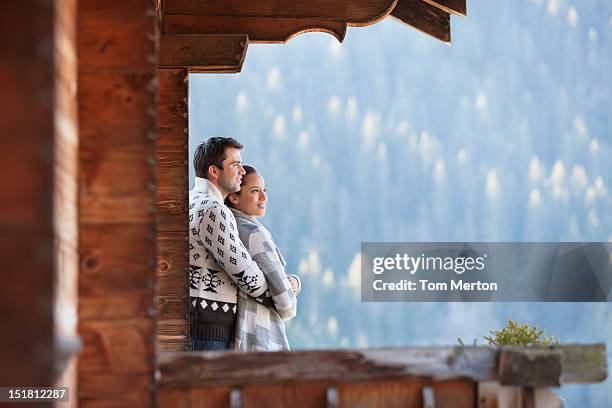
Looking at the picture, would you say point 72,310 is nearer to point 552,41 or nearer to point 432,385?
point 432,385

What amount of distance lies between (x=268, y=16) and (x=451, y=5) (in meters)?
0.83

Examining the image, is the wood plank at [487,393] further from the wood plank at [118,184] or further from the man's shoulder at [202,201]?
the man's shoulder at [202,201]

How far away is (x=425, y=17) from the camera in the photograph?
477cm

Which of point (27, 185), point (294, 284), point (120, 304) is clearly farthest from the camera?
point (294, 284)

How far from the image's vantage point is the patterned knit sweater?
388 centimetres

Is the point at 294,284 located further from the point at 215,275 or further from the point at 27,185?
the point at 27,185

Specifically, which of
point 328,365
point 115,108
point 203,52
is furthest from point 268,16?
point 115,108

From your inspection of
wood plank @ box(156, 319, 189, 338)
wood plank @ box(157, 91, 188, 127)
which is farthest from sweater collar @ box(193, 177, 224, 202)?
wood plank @ box(156, 319, 189, 338)

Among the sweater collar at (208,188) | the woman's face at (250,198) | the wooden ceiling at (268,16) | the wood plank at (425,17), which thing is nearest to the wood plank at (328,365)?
the sweater collar at (208,188)

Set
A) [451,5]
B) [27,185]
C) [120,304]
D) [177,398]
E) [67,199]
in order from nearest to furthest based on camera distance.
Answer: [27,185] < [67,199] < [120,304] < [177,398] < [451,5]

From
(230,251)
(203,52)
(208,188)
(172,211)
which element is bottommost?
(230,251)

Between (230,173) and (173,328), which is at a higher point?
(230,173)

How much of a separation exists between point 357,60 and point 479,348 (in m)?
6.26

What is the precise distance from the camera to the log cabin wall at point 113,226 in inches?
Result: 79.9
